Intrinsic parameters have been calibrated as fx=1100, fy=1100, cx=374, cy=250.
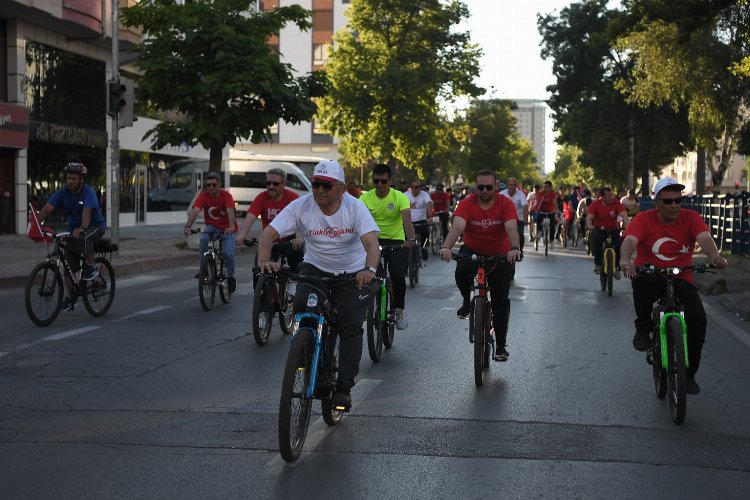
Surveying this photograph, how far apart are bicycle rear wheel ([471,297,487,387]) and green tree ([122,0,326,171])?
16.9 m

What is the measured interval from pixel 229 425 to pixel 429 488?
71.7 inches

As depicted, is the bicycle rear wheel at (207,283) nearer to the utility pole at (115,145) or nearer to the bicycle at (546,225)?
the utility pole at (115,145)

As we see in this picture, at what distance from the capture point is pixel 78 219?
1217 centimetres

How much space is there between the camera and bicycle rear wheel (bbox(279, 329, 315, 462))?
5.50 m

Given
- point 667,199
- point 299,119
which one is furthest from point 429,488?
point 299,119

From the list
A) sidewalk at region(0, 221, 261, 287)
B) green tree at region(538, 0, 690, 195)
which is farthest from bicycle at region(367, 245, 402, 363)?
green tree at region(538, 0, 690, 195)

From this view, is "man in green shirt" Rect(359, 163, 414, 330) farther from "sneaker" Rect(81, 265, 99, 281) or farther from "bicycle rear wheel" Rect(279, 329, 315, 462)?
"bicycle rear wheel" Rect(279, 329, 315, 462)

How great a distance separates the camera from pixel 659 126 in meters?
50.0

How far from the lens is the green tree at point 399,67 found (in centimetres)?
5609

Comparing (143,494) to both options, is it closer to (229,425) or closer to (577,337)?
(229,425)

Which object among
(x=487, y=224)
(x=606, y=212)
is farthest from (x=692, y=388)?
(x=606, y=212)

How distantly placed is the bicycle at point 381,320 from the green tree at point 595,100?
41585 millimetres

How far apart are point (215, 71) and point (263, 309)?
15.4 meters

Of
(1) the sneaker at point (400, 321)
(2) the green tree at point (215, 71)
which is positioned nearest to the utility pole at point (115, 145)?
(2) the green tree at point (215, 71)
